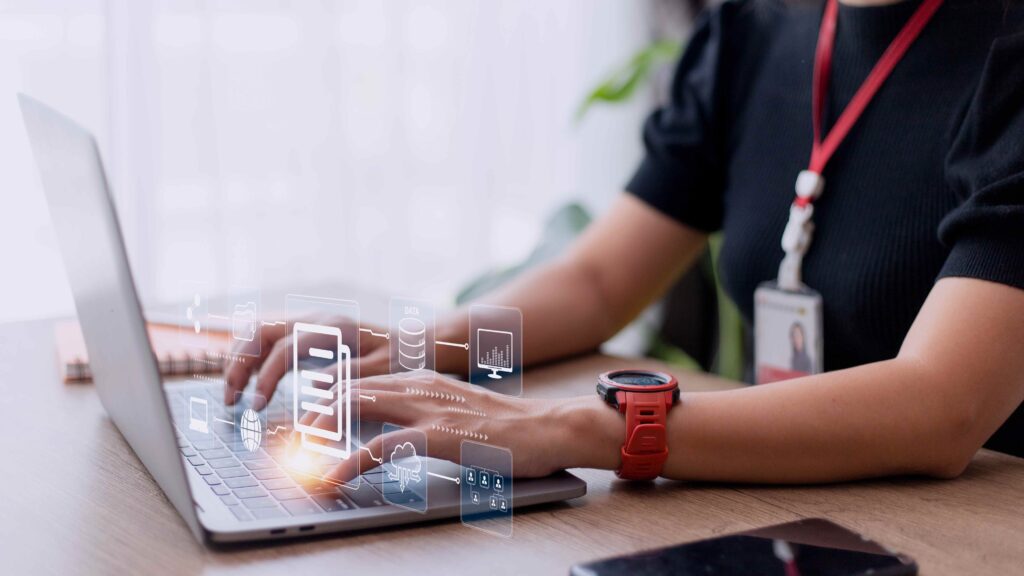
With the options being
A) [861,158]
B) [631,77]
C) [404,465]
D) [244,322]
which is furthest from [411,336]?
[631,77]

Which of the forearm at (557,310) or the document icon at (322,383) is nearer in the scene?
the document icon at (322,383)

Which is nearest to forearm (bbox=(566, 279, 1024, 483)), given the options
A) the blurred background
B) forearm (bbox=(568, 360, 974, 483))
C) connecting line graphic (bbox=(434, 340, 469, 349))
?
forearm (bbox=(568, 360, 974, 483))

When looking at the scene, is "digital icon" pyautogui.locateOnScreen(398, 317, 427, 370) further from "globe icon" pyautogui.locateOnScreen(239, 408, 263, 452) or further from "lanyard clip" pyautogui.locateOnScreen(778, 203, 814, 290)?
"lanyard clip" pyautogui.locateOnScreen(778, 203, 814, 290)

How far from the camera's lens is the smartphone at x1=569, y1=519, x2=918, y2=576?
61 centimetres

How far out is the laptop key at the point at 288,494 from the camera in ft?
2.38

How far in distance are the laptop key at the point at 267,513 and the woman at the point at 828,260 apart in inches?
2.1

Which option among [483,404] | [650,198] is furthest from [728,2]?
[483,404]

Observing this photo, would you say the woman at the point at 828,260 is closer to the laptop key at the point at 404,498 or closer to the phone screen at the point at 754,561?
the laptop key at the point at 404,498

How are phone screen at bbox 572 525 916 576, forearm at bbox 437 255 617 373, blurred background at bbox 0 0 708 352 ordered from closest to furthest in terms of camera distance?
phone screen at bbox 572 525 916 576
forearm at bbox 437 255 617 373
blurred background at bbox 0 0 708 352

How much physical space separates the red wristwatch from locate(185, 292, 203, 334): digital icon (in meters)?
0.43

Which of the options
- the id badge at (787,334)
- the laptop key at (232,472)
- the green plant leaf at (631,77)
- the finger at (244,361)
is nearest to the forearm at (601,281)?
the id badge at (787,334)

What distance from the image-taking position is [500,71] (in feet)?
7.86

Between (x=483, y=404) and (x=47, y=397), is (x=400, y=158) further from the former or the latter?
(x=483, y=404)

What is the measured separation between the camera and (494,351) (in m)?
0.76
